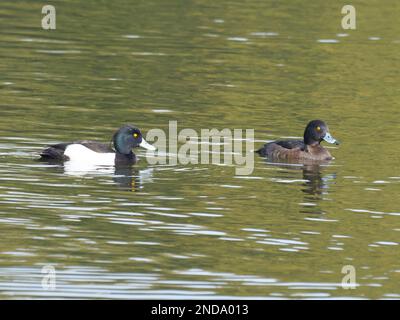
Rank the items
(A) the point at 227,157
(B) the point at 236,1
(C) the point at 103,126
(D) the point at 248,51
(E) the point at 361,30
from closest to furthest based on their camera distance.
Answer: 1. (A) the point at 227,157
2. (C) the point at 103,126
3. (D) the point at 248,51
4. (E) the point at 361,30
5. (B) the point at 236,1

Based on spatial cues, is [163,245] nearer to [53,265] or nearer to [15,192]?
[53,265]

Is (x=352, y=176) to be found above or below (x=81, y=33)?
below

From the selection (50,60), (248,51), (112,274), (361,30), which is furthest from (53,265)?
(361,30)

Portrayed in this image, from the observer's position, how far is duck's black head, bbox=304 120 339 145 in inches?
813

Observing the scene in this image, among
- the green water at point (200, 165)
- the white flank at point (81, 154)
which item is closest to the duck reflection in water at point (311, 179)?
the green water at point (200, 165)

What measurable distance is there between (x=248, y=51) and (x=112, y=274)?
18.2 metres

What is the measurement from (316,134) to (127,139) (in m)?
3.32

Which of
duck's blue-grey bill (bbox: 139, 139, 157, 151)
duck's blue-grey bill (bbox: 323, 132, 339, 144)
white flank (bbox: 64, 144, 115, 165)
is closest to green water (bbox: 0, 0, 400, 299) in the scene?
duck's blue-grey bill (bbox: 323, 132, 339, 144)

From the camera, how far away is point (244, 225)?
1509 centimetres

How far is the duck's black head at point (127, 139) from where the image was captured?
1936 centimetres

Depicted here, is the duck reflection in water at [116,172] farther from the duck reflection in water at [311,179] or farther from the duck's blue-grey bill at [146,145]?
the duck reflection in water at [311,179]

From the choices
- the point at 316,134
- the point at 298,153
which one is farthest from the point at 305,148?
the point at 316,134

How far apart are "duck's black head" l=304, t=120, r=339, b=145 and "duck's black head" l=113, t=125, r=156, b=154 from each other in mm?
2871

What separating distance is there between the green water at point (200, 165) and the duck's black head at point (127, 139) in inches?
14.9
